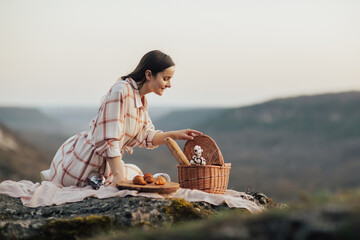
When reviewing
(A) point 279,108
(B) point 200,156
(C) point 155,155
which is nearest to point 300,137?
(A) point 279,108

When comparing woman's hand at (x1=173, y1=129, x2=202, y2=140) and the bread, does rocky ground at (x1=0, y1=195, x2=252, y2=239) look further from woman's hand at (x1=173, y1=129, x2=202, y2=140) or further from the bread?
woman's hand at (x1=173, y1=129, x2=202, y2=140)

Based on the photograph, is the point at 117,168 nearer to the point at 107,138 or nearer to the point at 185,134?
the point at 107,138

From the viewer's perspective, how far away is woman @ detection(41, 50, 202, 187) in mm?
5395

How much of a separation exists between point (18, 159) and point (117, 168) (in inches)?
1444

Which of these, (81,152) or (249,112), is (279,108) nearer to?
(249,112)

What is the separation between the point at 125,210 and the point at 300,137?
197 feet

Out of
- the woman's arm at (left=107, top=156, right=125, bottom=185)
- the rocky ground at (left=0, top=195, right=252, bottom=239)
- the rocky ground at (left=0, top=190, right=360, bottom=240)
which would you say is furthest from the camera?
the woman's arm at (left=107, top=156, right=125, bottom=185)

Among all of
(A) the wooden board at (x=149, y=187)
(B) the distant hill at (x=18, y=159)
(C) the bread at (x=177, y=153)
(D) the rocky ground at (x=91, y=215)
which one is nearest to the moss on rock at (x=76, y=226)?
(D) the rocky ground at (x=91, y=215)

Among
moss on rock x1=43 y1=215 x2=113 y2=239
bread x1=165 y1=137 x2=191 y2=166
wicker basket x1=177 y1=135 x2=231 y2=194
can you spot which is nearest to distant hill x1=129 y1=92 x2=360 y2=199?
wicker basket x1=177 y1=135 x2=231 y2=194

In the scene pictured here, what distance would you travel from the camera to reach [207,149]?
19.4 feet

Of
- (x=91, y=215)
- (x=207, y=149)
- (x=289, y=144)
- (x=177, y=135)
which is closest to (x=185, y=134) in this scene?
(x=177, y=135)

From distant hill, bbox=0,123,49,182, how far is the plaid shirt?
2717 cm

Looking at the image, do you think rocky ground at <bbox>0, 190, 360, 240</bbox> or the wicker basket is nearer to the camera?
rocky ground at <bbox>0, 190, 360, 240</bbox>

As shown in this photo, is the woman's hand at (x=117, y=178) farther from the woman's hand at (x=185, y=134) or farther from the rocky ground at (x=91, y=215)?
the woman's hand at (x=185, y=134)
